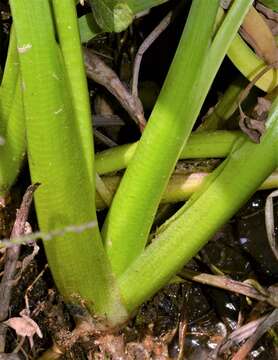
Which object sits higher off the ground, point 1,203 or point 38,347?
point 1,203

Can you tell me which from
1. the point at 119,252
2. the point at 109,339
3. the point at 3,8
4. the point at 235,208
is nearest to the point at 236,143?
the point at 235,208

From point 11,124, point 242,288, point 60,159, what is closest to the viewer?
point 60,159

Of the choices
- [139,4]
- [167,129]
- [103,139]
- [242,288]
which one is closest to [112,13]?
[139,4]

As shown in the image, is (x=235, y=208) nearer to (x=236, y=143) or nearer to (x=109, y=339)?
(x=236, y=143)

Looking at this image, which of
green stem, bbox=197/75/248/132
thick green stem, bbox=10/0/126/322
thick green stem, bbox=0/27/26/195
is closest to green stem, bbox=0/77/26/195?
thick green stem, bbox=0/27/26/195

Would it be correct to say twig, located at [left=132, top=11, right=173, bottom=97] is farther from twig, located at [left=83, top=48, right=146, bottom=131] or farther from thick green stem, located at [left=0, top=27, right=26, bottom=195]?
thick green stem, located at [left=0, top=27, right=26, bottom=195]

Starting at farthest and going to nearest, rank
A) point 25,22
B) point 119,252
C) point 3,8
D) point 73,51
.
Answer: point 3,8, point 119,252, point 73,51, point 25,22

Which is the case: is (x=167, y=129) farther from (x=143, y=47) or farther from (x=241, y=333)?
(x=241, y=333)
